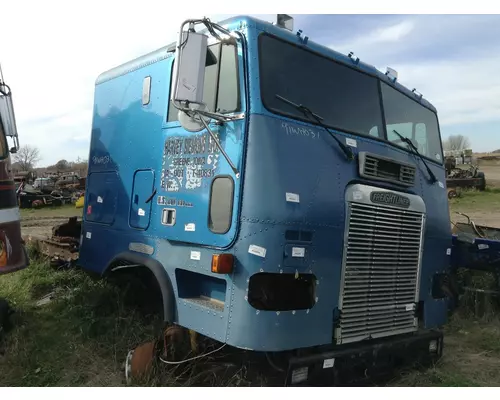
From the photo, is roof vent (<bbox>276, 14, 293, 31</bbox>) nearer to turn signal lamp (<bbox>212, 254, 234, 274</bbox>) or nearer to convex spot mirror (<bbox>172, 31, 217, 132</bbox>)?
convex spot mirror (<bbox>172, 31, 217, 132</bbox>)

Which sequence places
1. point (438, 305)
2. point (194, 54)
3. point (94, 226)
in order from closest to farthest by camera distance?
1. point (194, 54)
2. point (438, 305)
3. point (94, 226)

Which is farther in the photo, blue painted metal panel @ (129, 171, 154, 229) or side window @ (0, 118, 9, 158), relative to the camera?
side window @ (0, 118, 9, 158)

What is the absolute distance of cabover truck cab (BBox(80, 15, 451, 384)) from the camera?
137 inches

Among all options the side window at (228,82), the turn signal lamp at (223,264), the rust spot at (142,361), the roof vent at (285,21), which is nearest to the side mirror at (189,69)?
the side window at (228,82)

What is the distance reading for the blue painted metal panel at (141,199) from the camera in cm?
441

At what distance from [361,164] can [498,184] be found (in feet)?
75.7

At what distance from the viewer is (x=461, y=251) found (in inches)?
227

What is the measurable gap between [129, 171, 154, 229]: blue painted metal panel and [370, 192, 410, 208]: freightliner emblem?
1994mm

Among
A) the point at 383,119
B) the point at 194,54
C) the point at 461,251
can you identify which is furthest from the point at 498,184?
the point at 194,54

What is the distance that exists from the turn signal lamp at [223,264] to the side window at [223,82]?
44.1 inches

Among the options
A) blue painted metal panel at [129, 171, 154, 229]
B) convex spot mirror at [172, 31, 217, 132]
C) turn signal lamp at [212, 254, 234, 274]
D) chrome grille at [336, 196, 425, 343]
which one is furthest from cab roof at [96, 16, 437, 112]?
turn signal lamp at [212, 254, 234, 274]

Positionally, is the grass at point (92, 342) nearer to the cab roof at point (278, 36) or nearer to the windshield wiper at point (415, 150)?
the windshield wiper at point (415, 150)

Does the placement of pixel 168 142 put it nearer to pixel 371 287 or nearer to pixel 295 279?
pixel 295 279

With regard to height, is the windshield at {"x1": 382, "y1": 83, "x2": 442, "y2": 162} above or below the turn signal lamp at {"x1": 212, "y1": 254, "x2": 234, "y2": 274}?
above
